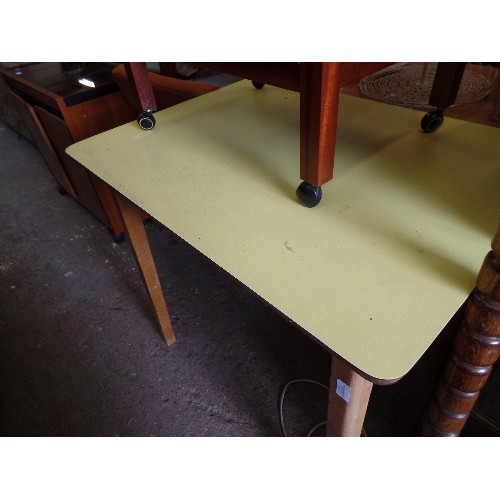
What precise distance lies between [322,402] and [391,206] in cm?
71

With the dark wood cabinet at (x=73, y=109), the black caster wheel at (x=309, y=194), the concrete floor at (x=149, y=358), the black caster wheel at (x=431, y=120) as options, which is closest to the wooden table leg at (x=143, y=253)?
the concrete floor at (x=149, y=358)

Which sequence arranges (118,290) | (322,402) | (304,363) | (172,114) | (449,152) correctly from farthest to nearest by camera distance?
(118,290) < (304,363) < (322,402) < (172,114) < (449,152)

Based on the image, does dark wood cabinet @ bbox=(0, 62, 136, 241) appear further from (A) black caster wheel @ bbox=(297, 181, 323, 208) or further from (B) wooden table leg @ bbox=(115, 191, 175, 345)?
(A) black caster wheel @ bbox=(297, 181, 323, 208)

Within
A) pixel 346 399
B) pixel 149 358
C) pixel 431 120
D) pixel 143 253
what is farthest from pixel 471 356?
pixel 149 358

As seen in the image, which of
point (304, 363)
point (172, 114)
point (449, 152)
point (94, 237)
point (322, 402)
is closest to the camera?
point (449, 152)

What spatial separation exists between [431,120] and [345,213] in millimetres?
331

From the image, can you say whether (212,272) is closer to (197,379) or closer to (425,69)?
(197,379)

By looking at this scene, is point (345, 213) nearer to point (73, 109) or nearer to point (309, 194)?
point (309, 194)

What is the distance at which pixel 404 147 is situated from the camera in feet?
2.34

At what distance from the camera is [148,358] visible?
4.10 ft

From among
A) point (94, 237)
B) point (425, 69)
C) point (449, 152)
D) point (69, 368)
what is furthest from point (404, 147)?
point (94, 237)

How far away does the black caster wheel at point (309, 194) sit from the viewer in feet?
Answer: 1.88

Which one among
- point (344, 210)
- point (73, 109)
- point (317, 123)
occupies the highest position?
point (317, 123)

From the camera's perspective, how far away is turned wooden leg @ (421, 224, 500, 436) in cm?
42
